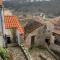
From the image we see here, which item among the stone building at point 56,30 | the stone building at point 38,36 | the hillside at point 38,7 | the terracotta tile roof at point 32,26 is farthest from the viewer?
the hillside at point 38,7

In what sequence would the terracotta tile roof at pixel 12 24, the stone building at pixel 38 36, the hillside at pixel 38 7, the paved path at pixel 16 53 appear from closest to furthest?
the paved path at pixel 16 53, the terracotta tile roof at pixel 12 24, the stone building at pixel 38 36, the hillside at pixel 38 7

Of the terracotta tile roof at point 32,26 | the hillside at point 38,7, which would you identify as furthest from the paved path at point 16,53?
the hillside at point 38,7

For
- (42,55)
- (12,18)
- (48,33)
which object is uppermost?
(12,18)

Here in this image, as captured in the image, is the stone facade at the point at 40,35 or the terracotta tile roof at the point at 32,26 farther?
the terracotta tile roof at the point at 32,26

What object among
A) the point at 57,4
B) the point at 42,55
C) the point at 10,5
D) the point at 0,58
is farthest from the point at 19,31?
the point at 57,4

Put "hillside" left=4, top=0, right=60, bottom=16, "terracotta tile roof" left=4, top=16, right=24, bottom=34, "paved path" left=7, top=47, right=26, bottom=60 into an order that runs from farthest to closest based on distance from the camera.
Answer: "hillside" left=4, top=0, right=60, bottom=16 → "terracotta tile roof" left=4, top=16, right=24, bottom=34 → "paved path" left=7, top=47, right=26, bottom=60

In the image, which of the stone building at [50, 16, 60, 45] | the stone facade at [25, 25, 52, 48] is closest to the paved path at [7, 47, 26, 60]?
the stone facade at [25, 25, 52, 48]

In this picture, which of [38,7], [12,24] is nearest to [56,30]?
[12,24]

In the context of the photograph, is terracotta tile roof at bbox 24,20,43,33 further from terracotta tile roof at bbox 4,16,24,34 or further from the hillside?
the hillside

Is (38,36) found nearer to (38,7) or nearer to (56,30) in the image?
(56,30)

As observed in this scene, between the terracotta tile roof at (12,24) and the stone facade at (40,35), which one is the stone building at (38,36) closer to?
the stone facade at (40,35)

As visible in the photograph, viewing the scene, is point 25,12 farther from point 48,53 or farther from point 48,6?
point 48,53

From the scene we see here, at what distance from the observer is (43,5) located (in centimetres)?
6694

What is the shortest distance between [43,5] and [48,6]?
1798mm
